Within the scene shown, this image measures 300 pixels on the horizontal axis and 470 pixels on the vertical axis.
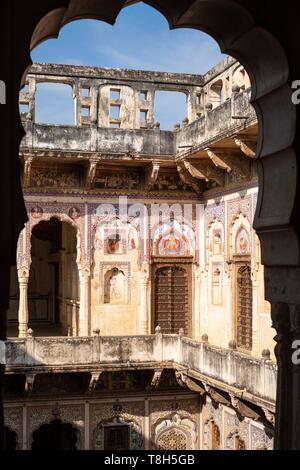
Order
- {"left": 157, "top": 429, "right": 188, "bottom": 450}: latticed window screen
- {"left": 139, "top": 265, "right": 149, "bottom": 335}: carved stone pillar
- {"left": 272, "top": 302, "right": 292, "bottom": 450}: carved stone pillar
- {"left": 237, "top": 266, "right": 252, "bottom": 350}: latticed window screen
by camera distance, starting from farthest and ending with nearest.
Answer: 1. {"left": 139, "top": 265, "right": 149, "bottom": 335}: carved stone pillar
2. {"left": 157, "top": 429, "right": 188, "bottom": 450}: latticed window screen
3. {"left": 237, "top": 266, "right": 252, "bottom": 350}: latticed window screen
4. {"left": 272, "top": 302, "right": 292, "bottom": 450}: carved stone pillar

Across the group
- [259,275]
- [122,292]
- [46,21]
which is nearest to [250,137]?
[259,275]

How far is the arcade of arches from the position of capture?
583 inches

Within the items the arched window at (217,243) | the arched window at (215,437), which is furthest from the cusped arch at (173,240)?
the arched window at (215,437)

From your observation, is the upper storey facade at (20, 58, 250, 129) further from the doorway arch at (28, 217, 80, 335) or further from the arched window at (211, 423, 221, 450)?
the arched window at (211, 423, 221, 450)

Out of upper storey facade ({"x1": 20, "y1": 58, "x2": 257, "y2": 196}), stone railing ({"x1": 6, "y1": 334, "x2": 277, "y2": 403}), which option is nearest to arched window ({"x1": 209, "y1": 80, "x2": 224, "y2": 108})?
upper storey facade ({"x1": 20, "y1": 58, "x2": 257, "y2": 196})

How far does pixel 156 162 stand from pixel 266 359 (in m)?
6.19

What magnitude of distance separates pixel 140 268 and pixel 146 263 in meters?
0.19

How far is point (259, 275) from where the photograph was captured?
46.5 feet

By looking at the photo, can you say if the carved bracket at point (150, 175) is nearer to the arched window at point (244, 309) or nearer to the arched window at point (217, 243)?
the arched window at point (217, 243)

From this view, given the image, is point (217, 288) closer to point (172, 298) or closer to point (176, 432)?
point (172, 298)

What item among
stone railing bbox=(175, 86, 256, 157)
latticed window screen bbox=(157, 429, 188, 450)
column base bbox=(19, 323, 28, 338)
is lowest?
latticed window screen bbox=(157, 429, 188, 450)

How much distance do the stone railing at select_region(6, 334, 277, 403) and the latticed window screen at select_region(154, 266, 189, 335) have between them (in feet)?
5.53
